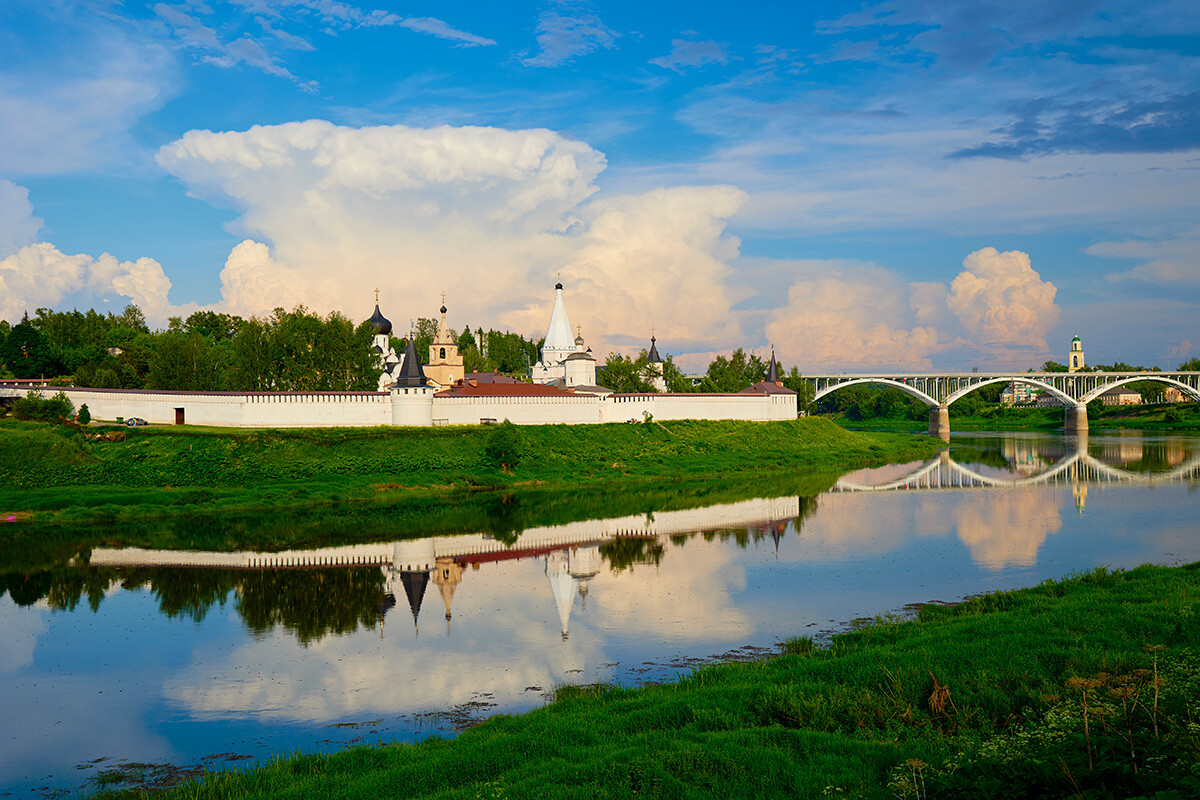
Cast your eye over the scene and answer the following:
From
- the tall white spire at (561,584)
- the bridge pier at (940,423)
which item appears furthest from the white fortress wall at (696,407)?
the tall white spire at (561,584)

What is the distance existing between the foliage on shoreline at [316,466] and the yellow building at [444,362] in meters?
9.37

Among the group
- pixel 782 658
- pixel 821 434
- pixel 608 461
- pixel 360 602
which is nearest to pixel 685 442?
pixel 608 461

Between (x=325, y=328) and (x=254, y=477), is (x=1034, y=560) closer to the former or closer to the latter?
(x=254, y=477)

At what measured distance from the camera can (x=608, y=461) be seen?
39.9 metres

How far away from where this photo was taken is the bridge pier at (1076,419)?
73.4 metres

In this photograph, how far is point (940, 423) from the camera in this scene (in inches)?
2753

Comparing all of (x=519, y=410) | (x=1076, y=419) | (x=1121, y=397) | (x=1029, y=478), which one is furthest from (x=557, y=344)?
(x=1121, y=397)

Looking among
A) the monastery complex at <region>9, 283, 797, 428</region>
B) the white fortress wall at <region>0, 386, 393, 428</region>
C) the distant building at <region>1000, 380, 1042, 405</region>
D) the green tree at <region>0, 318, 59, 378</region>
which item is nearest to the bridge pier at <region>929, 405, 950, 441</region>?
the monastery complex at <region>9, 283, 797, 428</region>

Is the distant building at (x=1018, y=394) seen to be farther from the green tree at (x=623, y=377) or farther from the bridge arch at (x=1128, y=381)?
the green tree at (x=623, y=377)

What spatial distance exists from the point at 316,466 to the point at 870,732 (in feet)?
91.4

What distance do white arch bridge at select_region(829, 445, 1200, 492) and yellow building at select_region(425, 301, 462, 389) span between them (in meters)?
22.8

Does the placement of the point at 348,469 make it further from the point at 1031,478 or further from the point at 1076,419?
the point at 1076,419

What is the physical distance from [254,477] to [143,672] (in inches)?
748

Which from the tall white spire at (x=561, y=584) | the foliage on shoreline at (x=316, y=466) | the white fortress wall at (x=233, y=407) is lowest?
the tall white spire at (x=561, y=584)
